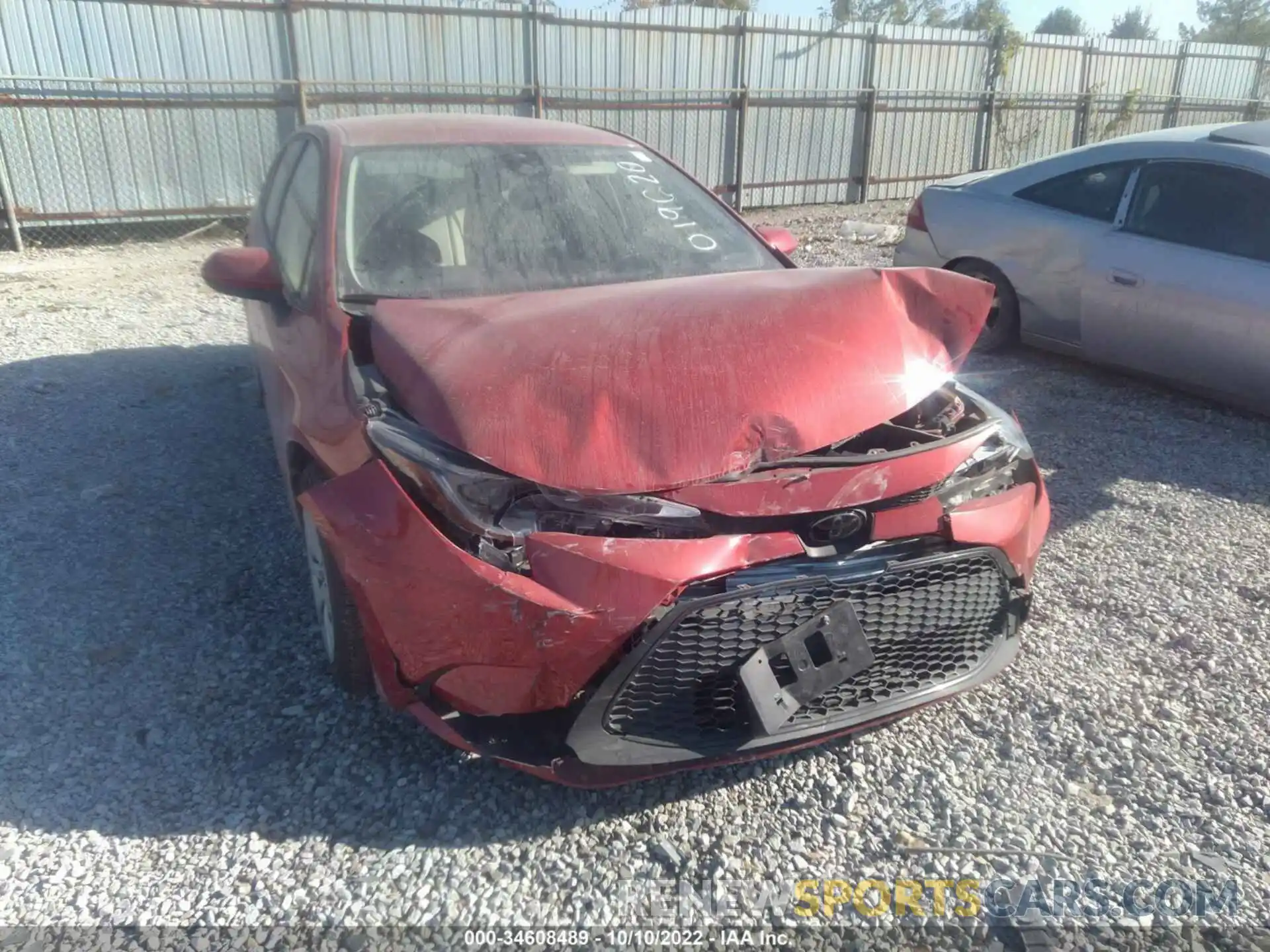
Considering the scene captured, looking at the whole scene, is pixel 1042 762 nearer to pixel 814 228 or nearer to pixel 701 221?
pixel 701 221

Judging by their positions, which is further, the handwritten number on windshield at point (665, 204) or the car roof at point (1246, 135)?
the car roof at point (1246, 135)

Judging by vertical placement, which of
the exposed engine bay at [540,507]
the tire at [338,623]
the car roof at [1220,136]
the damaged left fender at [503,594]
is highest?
the car roof at [1220,136]

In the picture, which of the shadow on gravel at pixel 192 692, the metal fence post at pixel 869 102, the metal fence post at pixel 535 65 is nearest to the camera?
the shadow on gravel at pixel 192 692

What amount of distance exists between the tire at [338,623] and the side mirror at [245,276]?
74cm

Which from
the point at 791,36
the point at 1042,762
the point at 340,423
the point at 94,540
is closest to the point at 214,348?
the point at 94,540

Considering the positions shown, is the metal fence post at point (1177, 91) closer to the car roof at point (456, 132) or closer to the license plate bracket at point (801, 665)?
the car roof at point (456, 132)

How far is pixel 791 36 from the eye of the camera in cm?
1230

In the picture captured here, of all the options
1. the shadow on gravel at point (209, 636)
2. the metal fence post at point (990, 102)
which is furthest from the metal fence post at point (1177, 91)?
the shadow on gravel at point (209, 636)

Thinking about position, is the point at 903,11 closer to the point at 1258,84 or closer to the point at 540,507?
the point at 1258,84

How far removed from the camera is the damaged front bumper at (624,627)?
2031 mm

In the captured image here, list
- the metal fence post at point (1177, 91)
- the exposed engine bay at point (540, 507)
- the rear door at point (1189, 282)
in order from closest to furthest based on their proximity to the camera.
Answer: the exposed engine bay at point (540, 507), the rear door at point (1189, 282), the metal fence post at point (1177, 91)

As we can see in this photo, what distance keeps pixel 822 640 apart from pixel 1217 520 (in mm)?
2746

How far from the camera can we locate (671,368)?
7.73 feet

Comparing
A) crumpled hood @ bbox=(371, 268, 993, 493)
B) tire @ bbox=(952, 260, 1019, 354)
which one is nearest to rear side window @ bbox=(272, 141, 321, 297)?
crumpled hood @ bbox=(371, 268, 993, 493)
